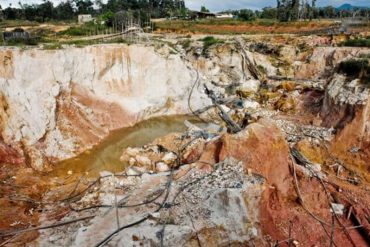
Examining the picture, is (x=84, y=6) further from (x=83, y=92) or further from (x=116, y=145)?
(x=116, y=145)

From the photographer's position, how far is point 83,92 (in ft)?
79.5

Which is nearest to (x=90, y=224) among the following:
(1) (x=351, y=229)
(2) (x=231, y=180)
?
(2) (x=231, y=180)

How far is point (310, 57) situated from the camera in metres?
35.5

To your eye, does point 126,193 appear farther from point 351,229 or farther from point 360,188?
point 360,188

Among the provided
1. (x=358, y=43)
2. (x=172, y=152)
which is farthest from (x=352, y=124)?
(x=358, y=43)

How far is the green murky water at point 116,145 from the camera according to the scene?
64.1 feet

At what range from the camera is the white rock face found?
20.2 meters

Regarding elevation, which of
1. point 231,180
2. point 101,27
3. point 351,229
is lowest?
point 351,229

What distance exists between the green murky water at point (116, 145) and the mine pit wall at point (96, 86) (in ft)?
1.92

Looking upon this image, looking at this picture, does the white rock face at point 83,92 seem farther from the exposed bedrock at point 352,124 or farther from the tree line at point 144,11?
the tree line at point 144,11

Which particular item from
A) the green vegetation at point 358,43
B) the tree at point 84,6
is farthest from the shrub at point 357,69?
the tree at point 84,6

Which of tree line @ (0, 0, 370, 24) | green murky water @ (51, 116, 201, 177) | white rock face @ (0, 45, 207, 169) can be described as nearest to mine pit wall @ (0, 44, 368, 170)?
white rock face @ (0, 45, 207, 169)

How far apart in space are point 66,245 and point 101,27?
32.4 meters

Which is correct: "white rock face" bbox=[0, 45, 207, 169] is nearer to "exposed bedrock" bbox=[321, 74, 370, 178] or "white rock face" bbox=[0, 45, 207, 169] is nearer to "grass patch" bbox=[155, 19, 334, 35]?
"exposed bedrock" bbox=[321, 74, 370, 178]
